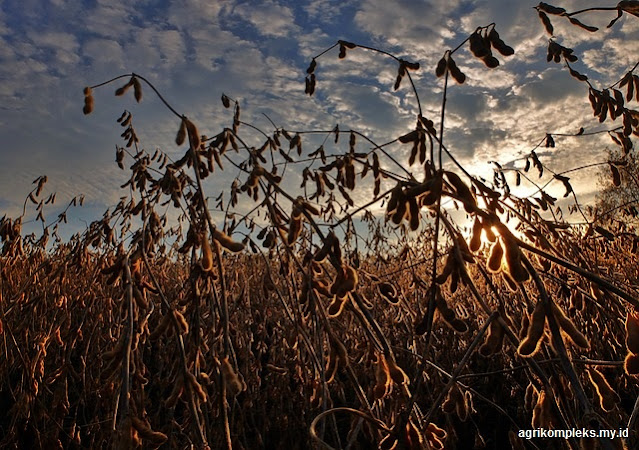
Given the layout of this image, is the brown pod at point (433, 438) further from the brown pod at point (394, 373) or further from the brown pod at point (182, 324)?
the brown pod at point (182, 324)

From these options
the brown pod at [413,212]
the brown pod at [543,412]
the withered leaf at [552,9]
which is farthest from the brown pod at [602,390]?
the withered leaf at [552,9]

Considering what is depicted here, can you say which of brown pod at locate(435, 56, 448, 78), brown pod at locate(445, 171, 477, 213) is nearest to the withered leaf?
brown pod at locate(435, 56, 448, 78)

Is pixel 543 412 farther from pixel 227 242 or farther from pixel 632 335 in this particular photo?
pixel 227 242

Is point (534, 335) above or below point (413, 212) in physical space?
below

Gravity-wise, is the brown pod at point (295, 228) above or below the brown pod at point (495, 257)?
above

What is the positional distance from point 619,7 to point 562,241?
1.01 m

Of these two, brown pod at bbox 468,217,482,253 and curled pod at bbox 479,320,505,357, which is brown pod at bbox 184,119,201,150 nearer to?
brown pod at bbox 468,217,482,253

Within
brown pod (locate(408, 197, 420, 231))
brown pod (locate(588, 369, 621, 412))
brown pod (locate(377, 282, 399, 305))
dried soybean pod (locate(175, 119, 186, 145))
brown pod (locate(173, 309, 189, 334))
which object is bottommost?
brown pod (locate(588, 369, 621, 412))

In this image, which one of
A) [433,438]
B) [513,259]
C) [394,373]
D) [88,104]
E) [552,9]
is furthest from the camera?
[552,9]

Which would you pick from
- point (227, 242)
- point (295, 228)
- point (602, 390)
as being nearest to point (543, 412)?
point (602, 390)

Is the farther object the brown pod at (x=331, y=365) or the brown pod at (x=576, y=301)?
the brown pod at (x=576, y=301)

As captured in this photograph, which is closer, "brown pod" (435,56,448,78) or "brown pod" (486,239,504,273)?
"brown pod" (486,239,504,273)

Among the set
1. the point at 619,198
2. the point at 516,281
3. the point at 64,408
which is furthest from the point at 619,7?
the point at 619,198

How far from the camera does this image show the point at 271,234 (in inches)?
70.6
